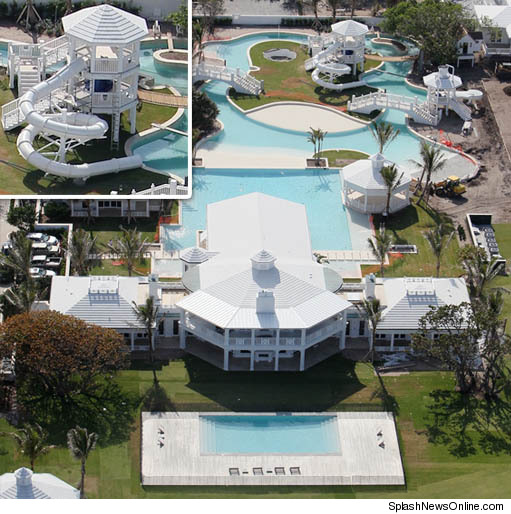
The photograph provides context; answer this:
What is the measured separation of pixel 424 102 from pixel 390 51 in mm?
15298

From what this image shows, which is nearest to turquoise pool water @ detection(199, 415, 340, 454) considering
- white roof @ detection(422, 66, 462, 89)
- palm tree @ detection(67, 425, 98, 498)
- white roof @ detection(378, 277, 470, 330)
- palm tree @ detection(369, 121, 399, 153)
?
palm tree @ detection(67, 425, 98, 498)

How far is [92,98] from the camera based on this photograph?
54.3 meters

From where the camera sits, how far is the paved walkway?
54219 millimetres

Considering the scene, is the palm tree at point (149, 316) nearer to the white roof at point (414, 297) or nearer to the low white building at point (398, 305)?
the low white building at point (398, 305)

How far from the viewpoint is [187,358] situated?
87500 mm

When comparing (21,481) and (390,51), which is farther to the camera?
(390,51)

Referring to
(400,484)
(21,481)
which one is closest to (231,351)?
(400,484)

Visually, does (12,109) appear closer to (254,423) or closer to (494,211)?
(254,423)

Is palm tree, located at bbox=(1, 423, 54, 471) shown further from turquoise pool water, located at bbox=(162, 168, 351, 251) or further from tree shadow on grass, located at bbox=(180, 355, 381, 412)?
turquoise pool water, located at bbox=(162, 168, 351, 251)

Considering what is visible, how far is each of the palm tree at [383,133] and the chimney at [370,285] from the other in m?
20.2

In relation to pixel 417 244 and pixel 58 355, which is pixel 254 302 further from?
pixel 417 244

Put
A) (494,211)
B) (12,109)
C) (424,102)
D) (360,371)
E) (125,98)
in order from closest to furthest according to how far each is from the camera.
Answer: (12,109) < (125,98) < (360,371) < (494,211) < (424,102)

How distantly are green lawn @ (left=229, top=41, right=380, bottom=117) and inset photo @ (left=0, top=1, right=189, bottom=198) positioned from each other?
61439 millimetres

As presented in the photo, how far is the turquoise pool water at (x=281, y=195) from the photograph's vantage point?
99375 millimetres
